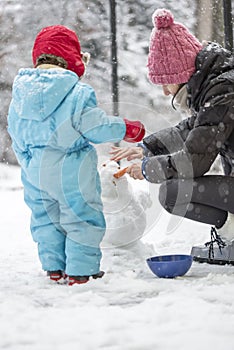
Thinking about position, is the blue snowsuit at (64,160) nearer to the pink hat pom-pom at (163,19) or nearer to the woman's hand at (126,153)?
the woman's hand at (126,153)

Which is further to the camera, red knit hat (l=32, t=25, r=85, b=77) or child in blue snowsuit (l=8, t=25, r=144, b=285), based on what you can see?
red knit hat (l=32, t=25, r=85, b=77)

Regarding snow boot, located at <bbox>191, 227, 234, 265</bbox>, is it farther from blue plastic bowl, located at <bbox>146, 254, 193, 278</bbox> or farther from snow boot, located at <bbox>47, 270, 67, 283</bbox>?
snow boot, located at <bbox>47, 270, 67, 283</bbox>

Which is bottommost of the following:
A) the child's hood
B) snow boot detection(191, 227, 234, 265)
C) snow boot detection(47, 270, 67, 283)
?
snow boot detection(47, 270, 67, 283)

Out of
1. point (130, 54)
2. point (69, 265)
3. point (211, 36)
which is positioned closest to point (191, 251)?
point (69, 265)

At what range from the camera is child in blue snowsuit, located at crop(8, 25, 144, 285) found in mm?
2258

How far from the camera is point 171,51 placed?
244 centimetres

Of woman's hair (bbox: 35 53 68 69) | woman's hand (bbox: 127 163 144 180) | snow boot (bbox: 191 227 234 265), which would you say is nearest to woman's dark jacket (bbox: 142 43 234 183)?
woman's hand (bbox: 127 163 144 180)

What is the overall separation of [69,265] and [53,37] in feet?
3.18

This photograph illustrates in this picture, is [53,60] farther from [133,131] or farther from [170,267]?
[170,267]

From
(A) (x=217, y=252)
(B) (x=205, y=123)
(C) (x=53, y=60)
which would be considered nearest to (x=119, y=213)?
(A) (x=217, y=252)

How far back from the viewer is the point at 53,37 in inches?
94.6

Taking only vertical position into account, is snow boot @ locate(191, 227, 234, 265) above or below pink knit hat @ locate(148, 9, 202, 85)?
below

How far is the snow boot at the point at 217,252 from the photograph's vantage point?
2463 millimetres

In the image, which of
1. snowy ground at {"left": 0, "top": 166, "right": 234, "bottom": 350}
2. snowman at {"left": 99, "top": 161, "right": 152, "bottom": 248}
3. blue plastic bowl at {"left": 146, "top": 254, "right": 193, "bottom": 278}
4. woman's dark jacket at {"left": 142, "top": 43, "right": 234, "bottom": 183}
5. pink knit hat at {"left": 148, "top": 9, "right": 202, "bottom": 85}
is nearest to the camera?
snowy ground at {"left": 0, "top": 166, "right": 234, "bottom": 350}
